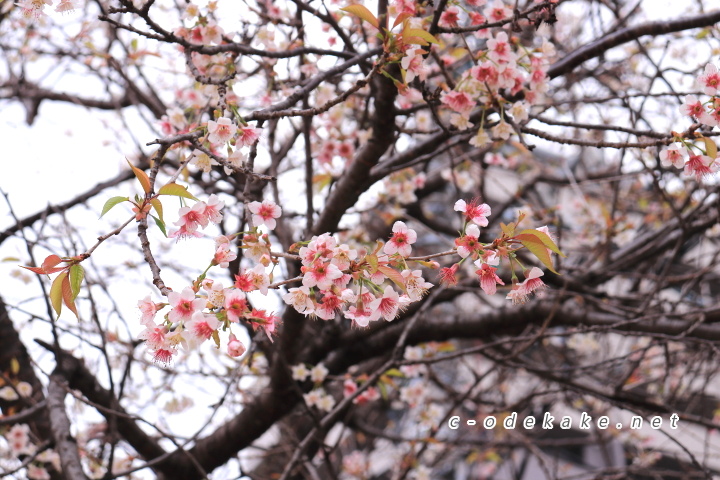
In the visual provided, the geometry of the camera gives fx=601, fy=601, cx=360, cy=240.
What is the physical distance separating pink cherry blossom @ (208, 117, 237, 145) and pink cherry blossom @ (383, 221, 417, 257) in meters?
0.44

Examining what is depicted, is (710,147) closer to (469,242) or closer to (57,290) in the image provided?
(469,242)

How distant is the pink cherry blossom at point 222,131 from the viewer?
4.49ft

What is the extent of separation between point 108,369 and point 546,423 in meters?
2.08

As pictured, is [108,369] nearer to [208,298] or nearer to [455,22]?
[208,298]

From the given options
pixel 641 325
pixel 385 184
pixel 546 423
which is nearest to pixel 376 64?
pixel 641 325

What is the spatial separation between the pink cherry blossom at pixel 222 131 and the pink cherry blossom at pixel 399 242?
0.44 m

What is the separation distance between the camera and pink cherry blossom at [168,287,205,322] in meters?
1.12

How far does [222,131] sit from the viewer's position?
139cm

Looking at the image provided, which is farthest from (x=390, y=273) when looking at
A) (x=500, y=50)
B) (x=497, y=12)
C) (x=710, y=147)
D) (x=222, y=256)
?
(x=497, y=12)

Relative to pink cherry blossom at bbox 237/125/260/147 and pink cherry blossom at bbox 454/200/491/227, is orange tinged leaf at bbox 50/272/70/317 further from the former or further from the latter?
pink cherry blossom at bbox 454/200/491/227

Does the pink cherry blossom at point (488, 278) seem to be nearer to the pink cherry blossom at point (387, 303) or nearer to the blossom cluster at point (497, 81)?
the pink cherry blossom at point (387, 303)

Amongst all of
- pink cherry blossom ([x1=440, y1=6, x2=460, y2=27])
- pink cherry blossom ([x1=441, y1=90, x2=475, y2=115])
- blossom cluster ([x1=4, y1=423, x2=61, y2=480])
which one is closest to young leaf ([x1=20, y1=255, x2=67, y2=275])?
pink cherry blossom ([x1=441, y1=90, x2=475, y2=115])

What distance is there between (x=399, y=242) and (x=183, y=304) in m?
0.46

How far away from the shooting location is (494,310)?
3.06 metres
